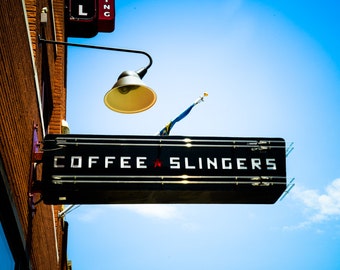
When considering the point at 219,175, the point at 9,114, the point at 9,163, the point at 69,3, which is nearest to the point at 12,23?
the point at 9,114

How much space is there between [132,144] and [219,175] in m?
A: 1.16

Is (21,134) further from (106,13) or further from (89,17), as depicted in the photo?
(106,13)

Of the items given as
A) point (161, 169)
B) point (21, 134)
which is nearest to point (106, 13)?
point (161, 169)

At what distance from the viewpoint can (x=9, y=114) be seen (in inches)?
183

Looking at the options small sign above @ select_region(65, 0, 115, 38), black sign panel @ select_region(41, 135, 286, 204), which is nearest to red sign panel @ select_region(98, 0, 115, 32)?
small sign above @ select_region(65, 0, 115, 38)

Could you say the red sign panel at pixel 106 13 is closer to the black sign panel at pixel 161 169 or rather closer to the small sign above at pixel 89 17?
the small sign above at pixel 89 17

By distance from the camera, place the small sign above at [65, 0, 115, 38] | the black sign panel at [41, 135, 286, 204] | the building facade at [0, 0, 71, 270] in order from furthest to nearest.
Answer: the small sign above at [65, 0, 115, 38] < the black sign panel at [41, 135, 286, 204] < the building facade at [0, 0, 71, 270]

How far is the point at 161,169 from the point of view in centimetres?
586

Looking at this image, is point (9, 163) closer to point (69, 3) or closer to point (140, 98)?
point (140, 98)

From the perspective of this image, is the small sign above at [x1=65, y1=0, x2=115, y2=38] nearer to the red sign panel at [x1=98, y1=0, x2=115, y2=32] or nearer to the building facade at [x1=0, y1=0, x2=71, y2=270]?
the red sign panel at [x1=98, y1=0, x2=115, y2=32]

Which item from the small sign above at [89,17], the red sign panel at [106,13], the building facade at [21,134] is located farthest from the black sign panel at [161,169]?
the red sign panel at [106,13]

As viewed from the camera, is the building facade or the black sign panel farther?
the black sign panel

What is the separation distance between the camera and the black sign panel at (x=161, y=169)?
565 centimetres

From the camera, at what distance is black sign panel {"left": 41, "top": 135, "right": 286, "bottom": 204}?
5652 millimetres
